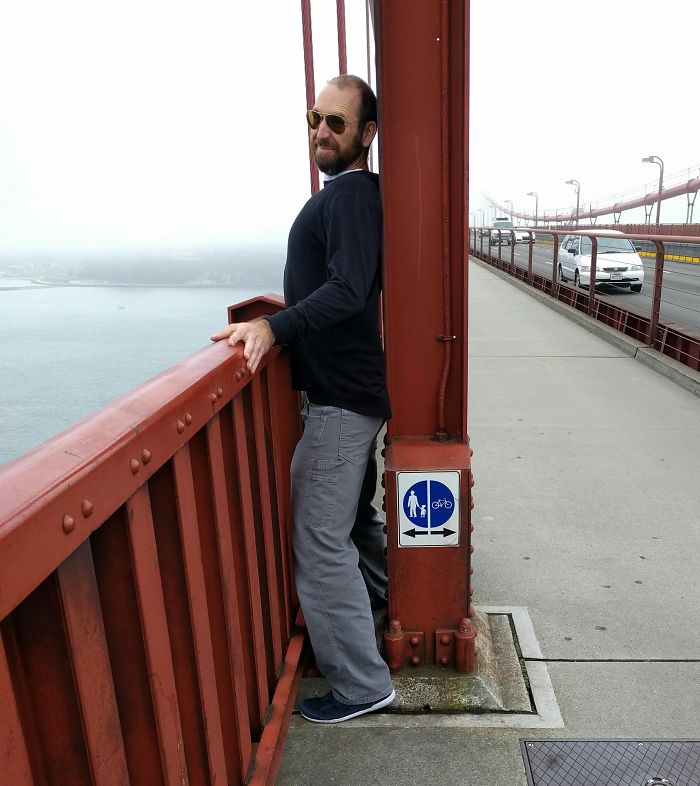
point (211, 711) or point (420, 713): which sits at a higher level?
point (211, 711)

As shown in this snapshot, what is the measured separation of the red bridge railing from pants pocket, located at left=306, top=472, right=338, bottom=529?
0.50ft

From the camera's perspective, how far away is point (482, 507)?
3924 millimetres

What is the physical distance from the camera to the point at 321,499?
7.15 ft

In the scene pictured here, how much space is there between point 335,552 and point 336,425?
1.31 feet

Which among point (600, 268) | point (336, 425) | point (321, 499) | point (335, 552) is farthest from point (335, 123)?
point (600, 268)

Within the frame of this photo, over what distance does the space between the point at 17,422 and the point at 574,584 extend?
2382 mm

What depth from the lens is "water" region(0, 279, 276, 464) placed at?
1.78m

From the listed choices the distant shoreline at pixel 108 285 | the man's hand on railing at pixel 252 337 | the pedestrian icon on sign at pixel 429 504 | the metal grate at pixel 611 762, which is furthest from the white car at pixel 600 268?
the man's hand on railing at pixel 252 337

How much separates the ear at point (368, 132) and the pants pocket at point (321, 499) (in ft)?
3.49

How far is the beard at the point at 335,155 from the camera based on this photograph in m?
2.18

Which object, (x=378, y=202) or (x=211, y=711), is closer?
(x=211, y=711)

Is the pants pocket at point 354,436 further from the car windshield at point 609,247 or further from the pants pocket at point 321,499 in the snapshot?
the car windshield at point 609,247

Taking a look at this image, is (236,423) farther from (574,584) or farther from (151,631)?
(574,584)

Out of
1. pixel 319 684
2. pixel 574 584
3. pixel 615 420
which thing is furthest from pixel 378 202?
pixel 615 420
